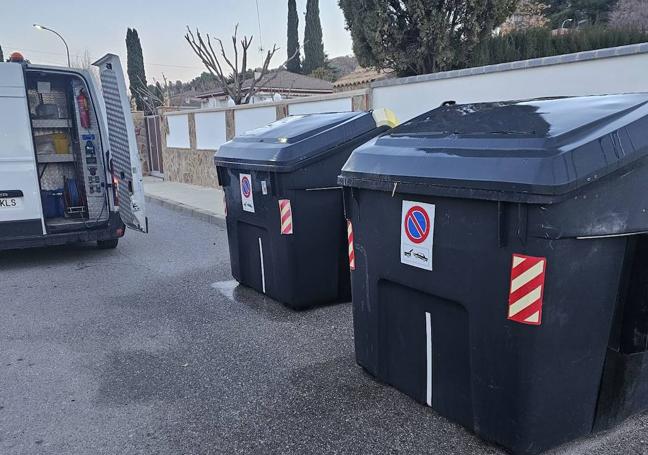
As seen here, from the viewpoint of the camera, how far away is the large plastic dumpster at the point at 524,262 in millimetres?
2164

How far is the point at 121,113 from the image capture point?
6.21 meters

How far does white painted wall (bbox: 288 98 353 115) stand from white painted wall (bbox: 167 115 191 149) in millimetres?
4973

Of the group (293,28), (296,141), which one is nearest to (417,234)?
(296,141)

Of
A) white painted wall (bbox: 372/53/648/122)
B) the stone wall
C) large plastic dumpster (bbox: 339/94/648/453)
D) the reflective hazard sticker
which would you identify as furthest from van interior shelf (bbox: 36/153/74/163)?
the stone wall

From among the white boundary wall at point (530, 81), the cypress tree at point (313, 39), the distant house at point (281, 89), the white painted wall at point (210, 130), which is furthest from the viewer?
the cypress tree at point (313, 39)

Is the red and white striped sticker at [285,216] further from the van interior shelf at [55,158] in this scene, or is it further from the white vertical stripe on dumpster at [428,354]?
the van interior shelf at [55,158]

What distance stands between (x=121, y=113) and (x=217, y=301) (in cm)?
279

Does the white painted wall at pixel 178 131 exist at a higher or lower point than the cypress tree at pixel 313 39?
lower

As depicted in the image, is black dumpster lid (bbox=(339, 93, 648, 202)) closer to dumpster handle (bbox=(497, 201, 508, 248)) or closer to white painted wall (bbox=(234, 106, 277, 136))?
dumpster handle (bbox=(497, 201, 508, 248))

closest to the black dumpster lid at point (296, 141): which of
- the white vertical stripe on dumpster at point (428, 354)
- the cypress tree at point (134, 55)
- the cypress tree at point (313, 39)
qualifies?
the white vertical stripe on dumpster at point (428, 354)

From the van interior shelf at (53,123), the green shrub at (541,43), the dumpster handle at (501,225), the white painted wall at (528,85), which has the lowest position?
the dumpster handle at (501,225)

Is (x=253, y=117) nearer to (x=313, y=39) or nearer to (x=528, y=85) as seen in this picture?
(x=528, y=85)

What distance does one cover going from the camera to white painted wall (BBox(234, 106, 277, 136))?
10500mm

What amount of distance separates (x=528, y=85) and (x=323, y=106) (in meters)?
3.98
